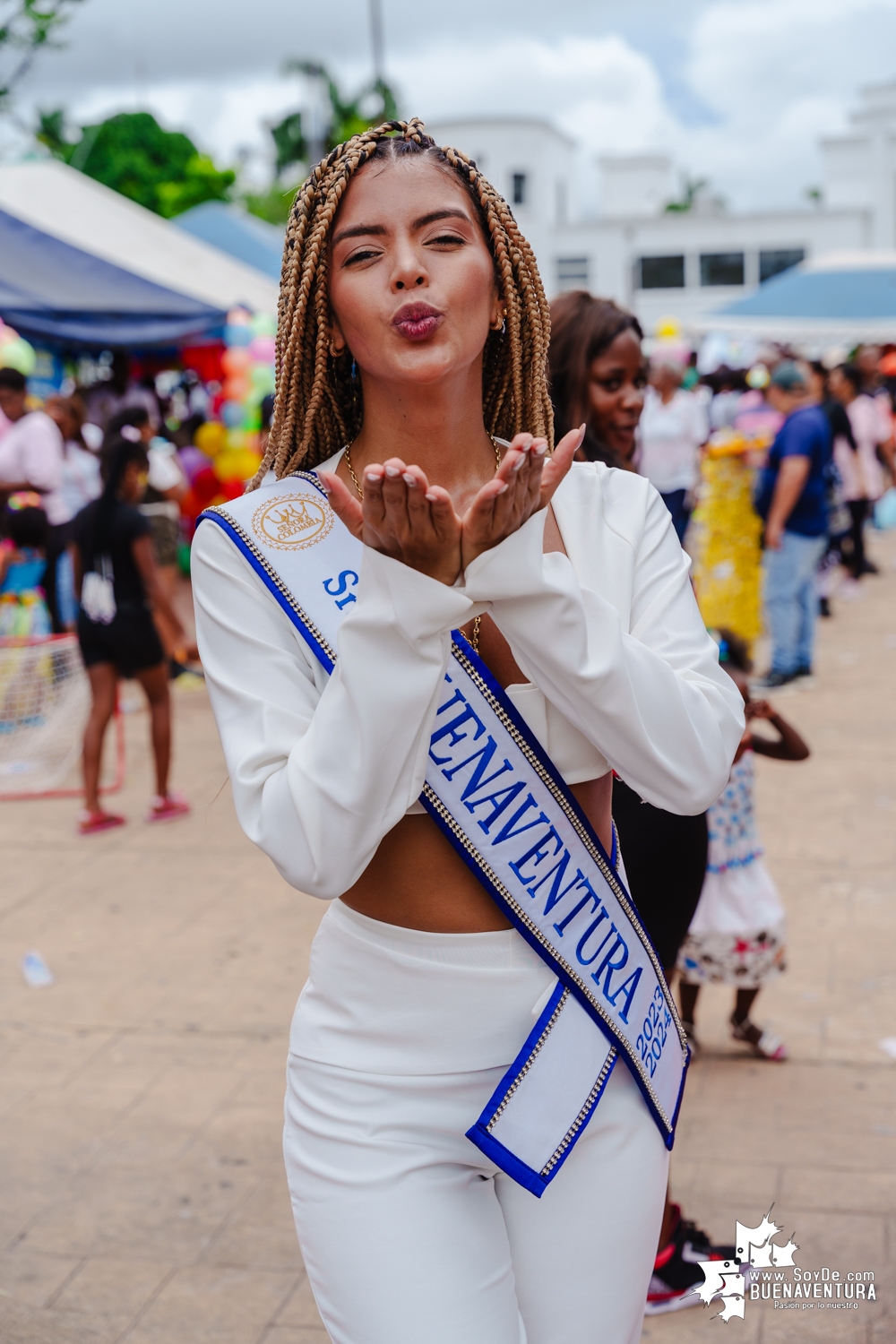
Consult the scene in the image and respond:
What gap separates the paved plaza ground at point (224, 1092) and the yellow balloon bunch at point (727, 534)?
3.51 metres

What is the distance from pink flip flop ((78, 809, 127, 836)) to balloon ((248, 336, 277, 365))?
475cm

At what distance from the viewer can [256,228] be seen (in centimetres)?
1789

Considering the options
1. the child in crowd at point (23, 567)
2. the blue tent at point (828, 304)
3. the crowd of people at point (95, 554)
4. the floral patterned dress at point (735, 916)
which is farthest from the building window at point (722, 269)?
the floral patterned dress at point (735, 916)

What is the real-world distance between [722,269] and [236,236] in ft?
111

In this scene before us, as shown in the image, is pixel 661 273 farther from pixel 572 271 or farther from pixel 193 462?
pixel 193 462

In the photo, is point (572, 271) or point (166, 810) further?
point (572, 271)

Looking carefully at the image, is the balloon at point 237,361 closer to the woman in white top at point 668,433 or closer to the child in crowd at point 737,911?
the woman in white top at point 668,433

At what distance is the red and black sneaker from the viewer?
2.84 meters

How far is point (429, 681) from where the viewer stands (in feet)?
4.46

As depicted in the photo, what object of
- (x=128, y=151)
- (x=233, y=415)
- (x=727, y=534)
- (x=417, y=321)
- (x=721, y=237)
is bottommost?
(x=727, y=534)

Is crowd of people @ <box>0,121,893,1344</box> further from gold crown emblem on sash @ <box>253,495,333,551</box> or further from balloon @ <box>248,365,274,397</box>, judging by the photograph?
balloon @ <box>248,365,274,397</box>

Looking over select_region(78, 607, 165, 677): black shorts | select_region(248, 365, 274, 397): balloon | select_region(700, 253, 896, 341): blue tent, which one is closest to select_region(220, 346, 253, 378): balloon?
select_region(248, 365, 274, 397): balloon

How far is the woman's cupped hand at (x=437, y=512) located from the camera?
50.6 inches

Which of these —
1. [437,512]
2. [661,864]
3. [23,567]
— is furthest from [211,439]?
[437,512]
